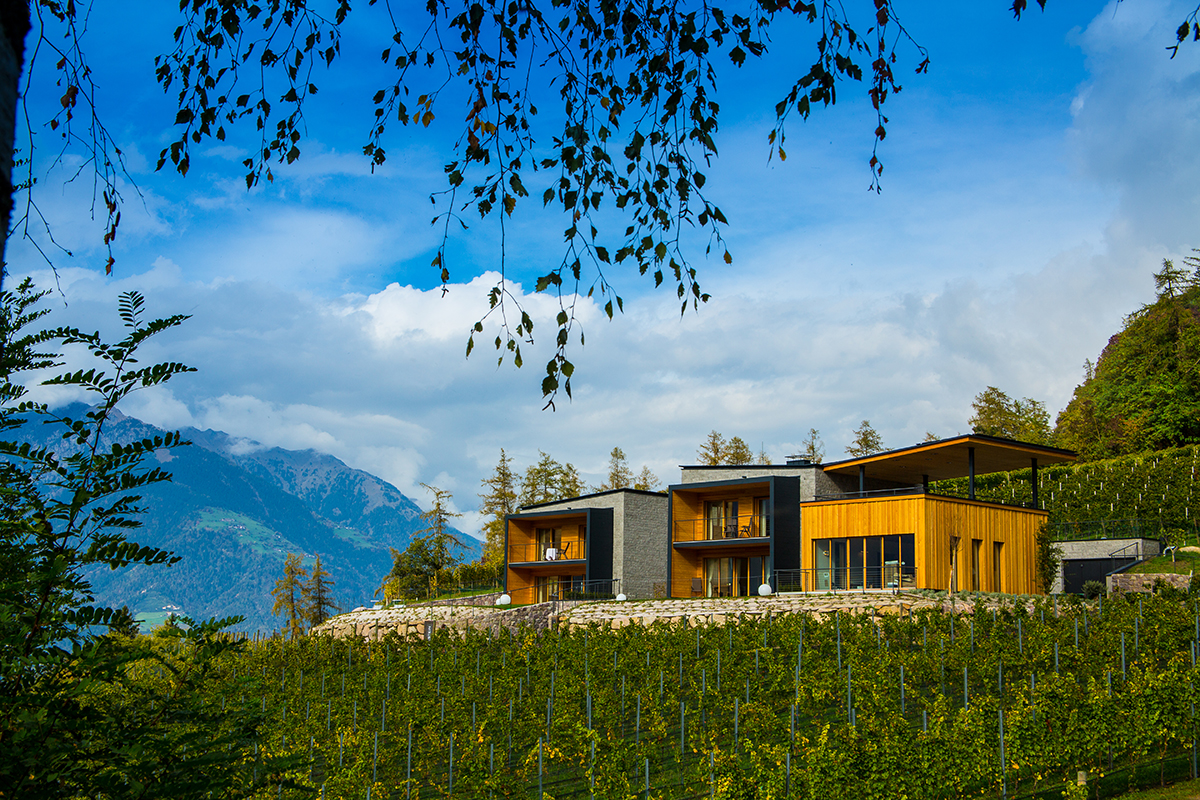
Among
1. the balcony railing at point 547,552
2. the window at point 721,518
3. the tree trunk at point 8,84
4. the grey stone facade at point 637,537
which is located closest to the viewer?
the tree trunk at point 8,84

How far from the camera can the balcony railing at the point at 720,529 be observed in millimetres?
29031

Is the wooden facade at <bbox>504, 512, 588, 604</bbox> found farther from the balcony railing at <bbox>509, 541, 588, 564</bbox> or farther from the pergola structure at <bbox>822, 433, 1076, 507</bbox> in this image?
the pergola structure at <bbox>822, 433, 1076, 507</bbox>

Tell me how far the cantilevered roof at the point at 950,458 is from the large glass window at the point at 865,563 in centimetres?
284

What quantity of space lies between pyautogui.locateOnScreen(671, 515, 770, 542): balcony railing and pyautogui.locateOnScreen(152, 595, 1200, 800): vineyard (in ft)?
24.9

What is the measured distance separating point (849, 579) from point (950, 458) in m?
5.26

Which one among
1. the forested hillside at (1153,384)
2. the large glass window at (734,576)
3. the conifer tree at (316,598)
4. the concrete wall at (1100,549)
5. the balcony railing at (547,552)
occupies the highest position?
the forested hillside at (1153,384)

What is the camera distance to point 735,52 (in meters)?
4.16

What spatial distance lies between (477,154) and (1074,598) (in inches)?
859

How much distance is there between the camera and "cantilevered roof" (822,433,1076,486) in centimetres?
2428

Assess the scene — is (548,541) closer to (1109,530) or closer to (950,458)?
(950,458)

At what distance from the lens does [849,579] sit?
980 inches

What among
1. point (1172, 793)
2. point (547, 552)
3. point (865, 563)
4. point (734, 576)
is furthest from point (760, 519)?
point (1172, 793)

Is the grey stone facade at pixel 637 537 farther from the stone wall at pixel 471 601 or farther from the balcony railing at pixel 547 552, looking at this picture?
the stone wall at pixel 471 601

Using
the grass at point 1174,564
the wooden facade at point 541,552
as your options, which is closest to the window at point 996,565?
the grass at point 1174,564
